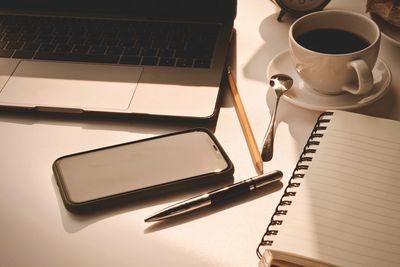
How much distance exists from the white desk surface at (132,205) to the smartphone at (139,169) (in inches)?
0.8

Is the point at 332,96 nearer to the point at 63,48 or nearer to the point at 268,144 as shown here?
the point at 268,144

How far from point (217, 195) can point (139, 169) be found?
0.10m

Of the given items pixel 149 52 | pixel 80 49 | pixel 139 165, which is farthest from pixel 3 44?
pixel 139 165

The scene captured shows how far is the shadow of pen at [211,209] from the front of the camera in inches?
21.5

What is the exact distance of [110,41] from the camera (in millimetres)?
797

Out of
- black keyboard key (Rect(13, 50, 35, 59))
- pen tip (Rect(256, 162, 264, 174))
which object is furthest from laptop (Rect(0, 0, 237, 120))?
pen tip (Rect(256, 162, 264, 174))

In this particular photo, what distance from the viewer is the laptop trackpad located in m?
0.70

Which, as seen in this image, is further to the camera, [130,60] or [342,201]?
[130,60]

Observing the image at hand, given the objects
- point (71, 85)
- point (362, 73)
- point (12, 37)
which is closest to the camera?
point (362, 73)

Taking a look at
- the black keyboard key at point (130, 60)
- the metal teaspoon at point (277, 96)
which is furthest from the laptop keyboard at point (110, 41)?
the metal teaspoon at point (277, 96)

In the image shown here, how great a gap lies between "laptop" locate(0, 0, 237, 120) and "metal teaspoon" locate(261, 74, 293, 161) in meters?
0.08

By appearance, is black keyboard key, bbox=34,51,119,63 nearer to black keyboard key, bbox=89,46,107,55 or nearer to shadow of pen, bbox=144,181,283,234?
black keyboard key, bbox=89,46,107,55

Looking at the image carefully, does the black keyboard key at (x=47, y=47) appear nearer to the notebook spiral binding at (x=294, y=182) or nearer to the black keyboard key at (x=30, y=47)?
the black keyboard key at (x=30, y=47)

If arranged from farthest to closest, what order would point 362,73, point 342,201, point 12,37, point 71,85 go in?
point 12,37, point 71,85, point 362,73, point 342,201
